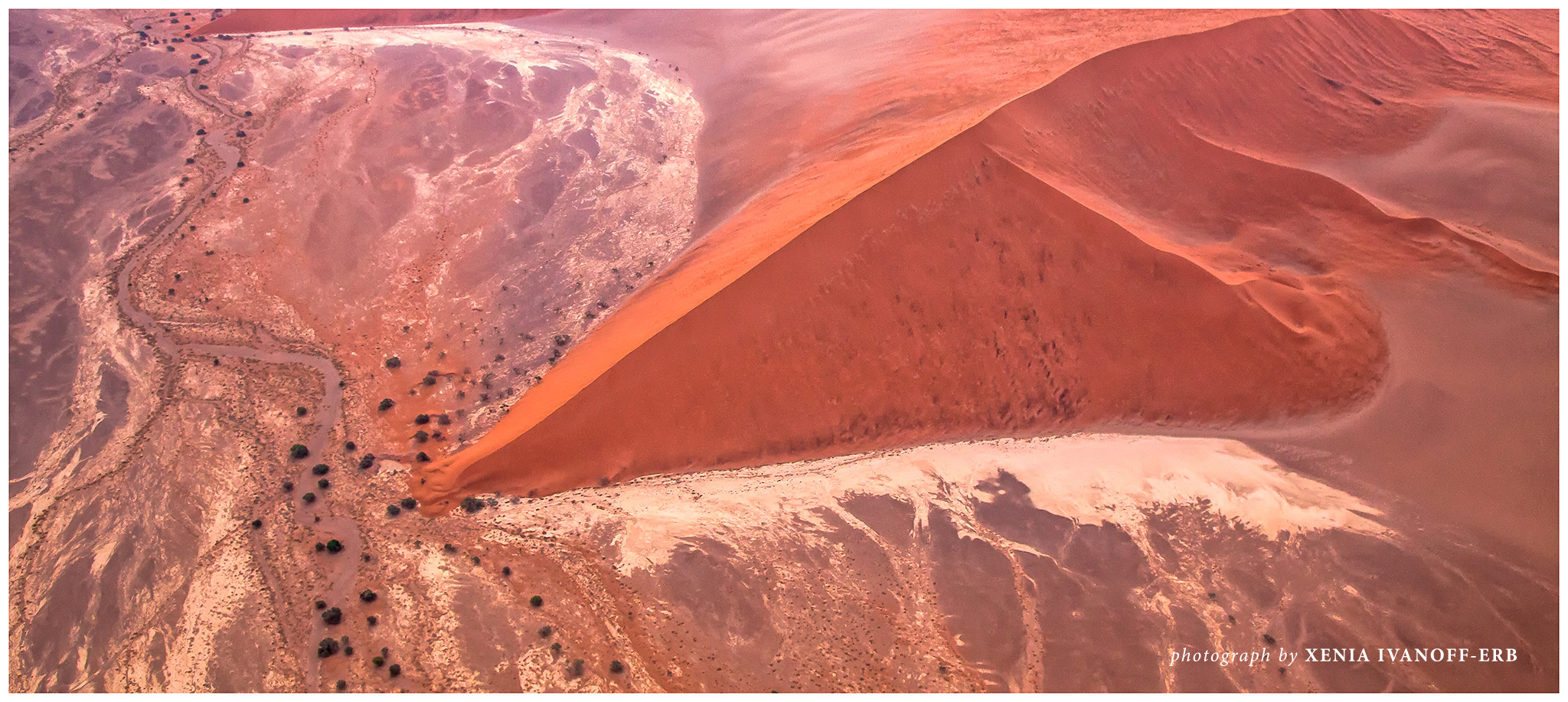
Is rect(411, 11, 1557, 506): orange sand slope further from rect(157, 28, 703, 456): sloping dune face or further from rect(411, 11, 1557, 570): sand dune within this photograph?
rect(157, 28, 703, 456): sloping dune face

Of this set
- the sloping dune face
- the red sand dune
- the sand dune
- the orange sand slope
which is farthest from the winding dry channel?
the red sand dune

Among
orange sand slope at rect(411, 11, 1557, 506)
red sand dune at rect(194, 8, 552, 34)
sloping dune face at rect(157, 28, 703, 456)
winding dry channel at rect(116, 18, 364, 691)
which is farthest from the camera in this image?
red sand dune at rect(194, 8, 552, 34)

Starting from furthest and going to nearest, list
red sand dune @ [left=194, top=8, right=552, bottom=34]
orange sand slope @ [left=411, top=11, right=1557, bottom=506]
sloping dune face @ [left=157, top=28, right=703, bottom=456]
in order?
red sand dune @ [left=194, top=8, right=552, bottom=34] → sloping dune face @ [left=157, top=28, right=703, bottom=456] → orange sand slope @ [left=411, top=11, right=1557, bottom=506]

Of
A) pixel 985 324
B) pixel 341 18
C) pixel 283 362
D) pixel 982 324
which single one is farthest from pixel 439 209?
pixel 341 18

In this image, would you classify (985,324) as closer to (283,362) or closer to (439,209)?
(439,209)

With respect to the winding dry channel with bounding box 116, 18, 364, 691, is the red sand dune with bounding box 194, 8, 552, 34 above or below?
above
